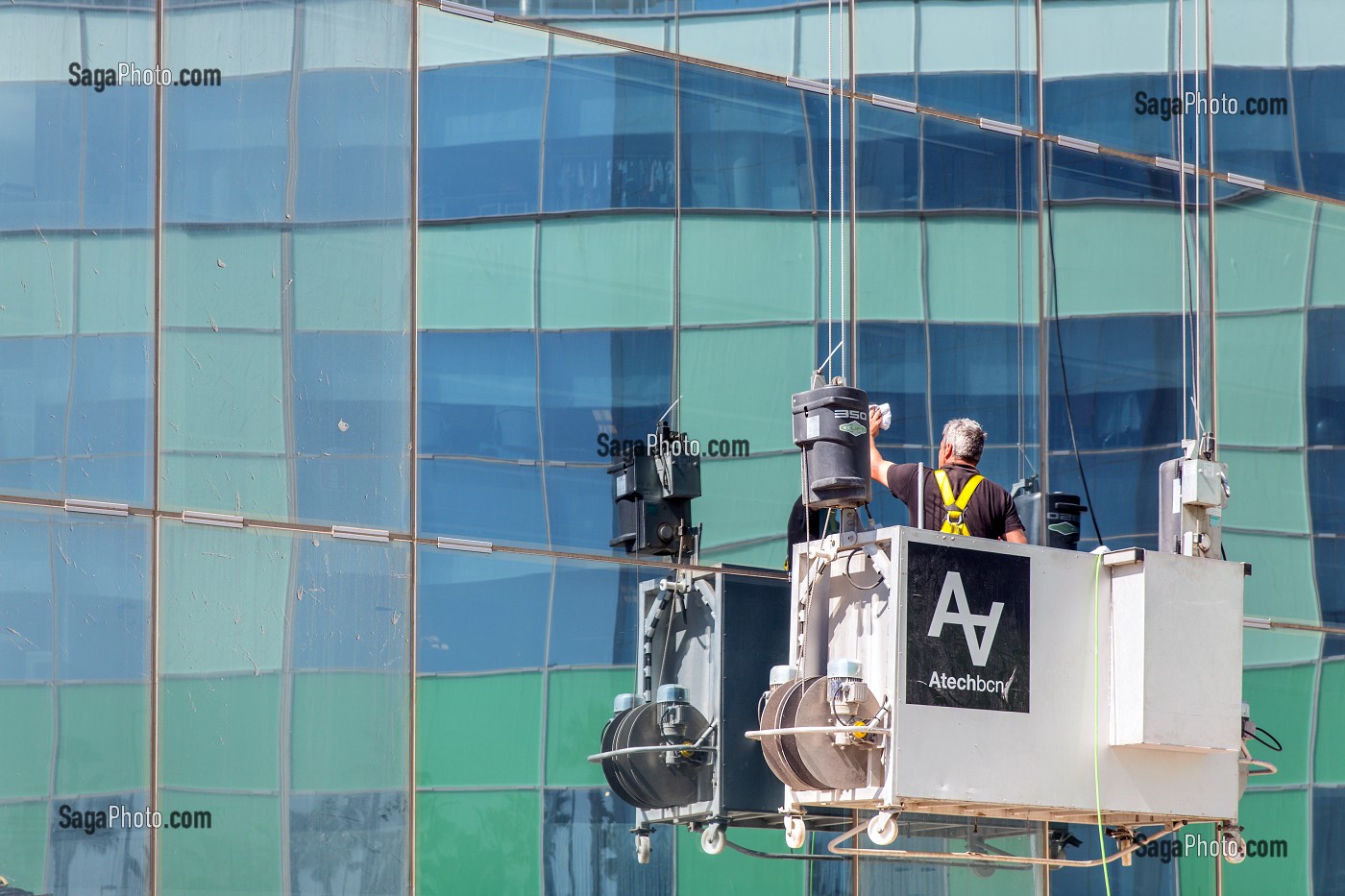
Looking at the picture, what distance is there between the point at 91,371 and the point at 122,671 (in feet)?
4.98

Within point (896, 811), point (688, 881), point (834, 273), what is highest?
point (834, 273)

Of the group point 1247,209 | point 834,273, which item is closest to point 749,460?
point 834,273

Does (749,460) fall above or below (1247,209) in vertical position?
below

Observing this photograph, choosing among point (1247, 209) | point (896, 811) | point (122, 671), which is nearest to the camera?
point (896, 811)

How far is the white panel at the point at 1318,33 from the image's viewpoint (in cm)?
1444

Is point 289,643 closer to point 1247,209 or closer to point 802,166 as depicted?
point 802,166

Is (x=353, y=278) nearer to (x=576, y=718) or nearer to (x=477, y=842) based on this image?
(x=576, y=718)

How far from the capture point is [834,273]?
12273 mm

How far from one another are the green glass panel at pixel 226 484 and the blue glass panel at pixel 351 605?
278 millimetres

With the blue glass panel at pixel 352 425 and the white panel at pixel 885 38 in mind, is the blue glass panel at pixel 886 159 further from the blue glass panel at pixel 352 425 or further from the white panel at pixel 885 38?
the blue glass panel at pixel 352 425

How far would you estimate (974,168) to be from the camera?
13.0 metres

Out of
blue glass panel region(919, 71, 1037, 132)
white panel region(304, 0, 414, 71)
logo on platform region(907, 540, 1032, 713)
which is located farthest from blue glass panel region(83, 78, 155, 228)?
blue glass panel region(919, 71, 1037, 132)

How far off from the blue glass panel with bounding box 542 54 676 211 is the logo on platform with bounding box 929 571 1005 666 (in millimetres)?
3716

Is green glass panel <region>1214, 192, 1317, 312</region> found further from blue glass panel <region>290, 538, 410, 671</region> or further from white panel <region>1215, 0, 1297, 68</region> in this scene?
blue glass panel <region>290, 538, 410, 671</region>
